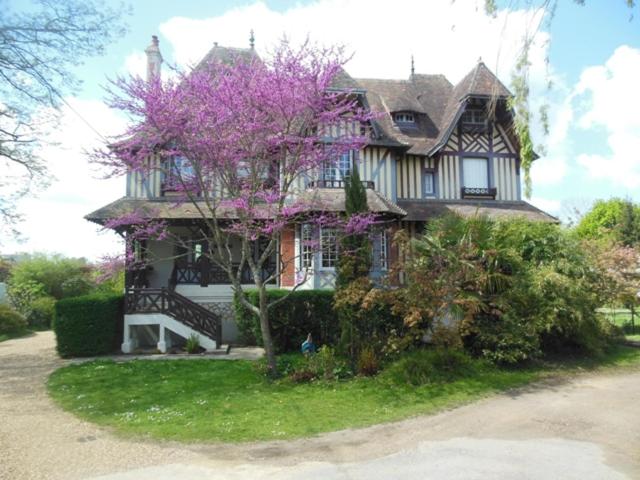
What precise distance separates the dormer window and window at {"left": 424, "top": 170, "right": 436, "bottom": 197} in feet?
8.52

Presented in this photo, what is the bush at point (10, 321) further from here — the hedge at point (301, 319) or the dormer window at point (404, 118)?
the dormer window at point (404, 118)

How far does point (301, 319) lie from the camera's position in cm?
1294

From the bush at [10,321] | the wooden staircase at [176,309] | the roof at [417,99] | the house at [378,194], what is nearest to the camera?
the wooden staircase at [176,309]

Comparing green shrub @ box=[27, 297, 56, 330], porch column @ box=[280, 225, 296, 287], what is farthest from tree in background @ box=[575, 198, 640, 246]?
green shrub @ box=[27, 297, 56, 330]

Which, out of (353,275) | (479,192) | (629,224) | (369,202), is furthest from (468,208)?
(629,224)

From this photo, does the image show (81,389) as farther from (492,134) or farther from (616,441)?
(492,134)

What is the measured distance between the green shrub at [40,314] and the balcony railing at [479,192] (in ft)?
66.4

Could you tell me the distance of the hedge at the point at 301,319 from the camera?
1282cm

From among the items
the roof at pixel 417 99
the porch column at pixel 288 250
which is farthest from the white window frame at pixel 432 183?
the porch column at pixel 288 250

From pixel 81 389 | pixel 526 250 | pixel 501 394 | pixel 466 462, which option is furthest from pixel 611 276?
pixel 81 389

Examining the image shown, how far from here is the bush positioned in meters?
18.0

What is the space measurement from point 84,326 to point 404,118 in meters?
14.9

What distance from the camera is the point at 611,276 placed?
11859mm

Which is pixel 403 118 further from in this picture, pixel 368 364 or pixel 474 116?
pixel 368 364
